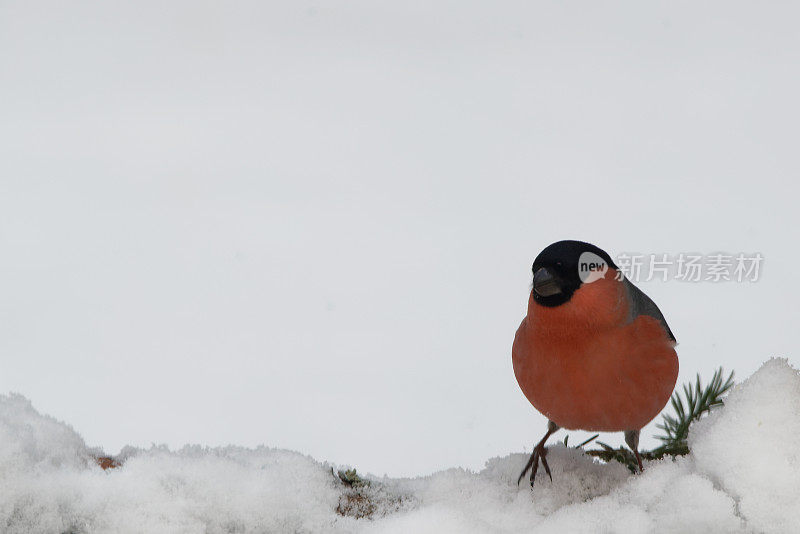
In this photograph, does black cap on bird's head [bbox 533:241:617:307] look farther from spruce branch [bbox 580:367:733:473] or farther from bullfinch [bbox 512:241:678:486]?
spruce branch [bbox 580:367:733:473]

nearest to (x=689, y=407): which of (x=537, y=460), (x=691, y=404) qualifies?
(x=691, y=404)

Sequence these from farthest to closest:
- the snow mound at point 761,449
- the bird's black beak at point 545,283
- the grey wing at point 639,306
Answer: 1. the grey wing at point 639,306
2. the bird's black beak at point 545,283
3. the snow mound at point 761,449

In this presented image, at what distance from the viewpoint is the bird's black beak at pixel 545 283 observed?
1.07m

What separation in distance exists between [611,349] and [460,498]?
0.30 metres

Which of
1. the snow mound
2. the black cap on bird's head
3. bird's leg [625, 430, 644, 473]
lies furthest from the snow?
the black cap on bird's head

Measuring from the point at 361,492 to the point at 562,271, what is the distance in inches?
16.3

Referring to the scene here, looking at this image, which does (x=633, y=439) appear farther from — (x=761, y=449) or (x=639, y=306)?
(x=761, y=449)

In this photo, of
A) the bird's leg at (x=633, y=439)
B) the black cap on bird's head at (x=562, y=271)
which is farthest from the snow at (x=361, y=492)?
the black cap on bird's head at (x=562, y=271)

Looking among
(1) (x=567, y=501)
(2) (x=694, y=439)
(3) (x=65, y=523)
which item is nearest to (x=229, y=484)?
(3) (x=65, y=523)

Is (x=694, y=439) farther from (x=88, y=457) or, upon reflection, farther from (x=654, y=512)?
(x=88, y=457)

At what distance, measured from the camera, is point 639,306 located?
1.21 meters

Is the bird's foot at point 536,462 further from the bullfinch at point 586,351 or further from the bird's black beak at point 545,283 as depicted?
the bird's black beak at point 545,283

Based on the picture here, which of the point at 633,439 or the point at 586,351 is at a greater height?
the point at 586,351

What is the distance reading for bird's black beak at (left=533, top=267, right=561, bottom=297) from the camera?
42.0 inches
